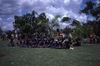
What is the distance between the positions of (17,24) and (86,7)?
92.4ft

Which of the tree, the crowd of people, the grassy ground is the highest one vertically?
the tree

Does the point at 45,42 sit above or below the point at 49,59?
above

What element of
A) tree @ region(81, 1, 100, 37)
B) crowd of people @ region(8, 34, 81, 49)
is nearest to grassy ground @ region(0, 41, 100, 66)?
crowd of people @ region(8, 34, 81, 49)

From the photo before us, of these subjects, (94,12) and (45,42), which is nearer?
(45,42)

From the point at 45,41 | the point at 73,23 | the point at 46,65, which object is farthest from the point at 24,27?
the point at 46,65

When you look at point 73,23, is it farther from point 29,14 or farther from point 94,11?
point 29,14

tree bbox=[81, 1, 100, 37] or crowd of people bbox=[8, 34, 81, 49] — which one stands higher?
tree bbox=[81, 1, 100, 37]

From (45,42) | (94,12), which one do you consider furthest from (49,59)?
(94,12)

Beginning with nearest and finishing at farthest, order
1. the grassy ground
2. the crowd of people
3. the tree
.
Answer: the grassy ground
the crowd of people
the tree

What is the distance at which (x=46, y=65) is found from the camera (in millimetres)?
10180

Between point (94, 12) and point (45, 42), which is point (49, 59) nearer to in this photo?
point (45, 42)

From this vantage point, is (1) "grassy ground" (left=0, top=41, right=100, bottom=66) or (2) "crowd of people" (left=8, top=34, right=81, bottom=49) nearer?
(1) "grassy ground" (left=0, top=41, right=100, bottom=66)

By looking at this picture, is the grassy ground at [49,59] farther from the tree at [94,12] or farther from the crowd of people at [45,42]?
the tree at [94,12]

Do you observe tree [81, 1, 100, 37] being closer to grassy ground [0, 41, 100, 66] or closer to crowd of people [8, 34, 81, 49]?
crowd of people [8, 34, 81, 49]
